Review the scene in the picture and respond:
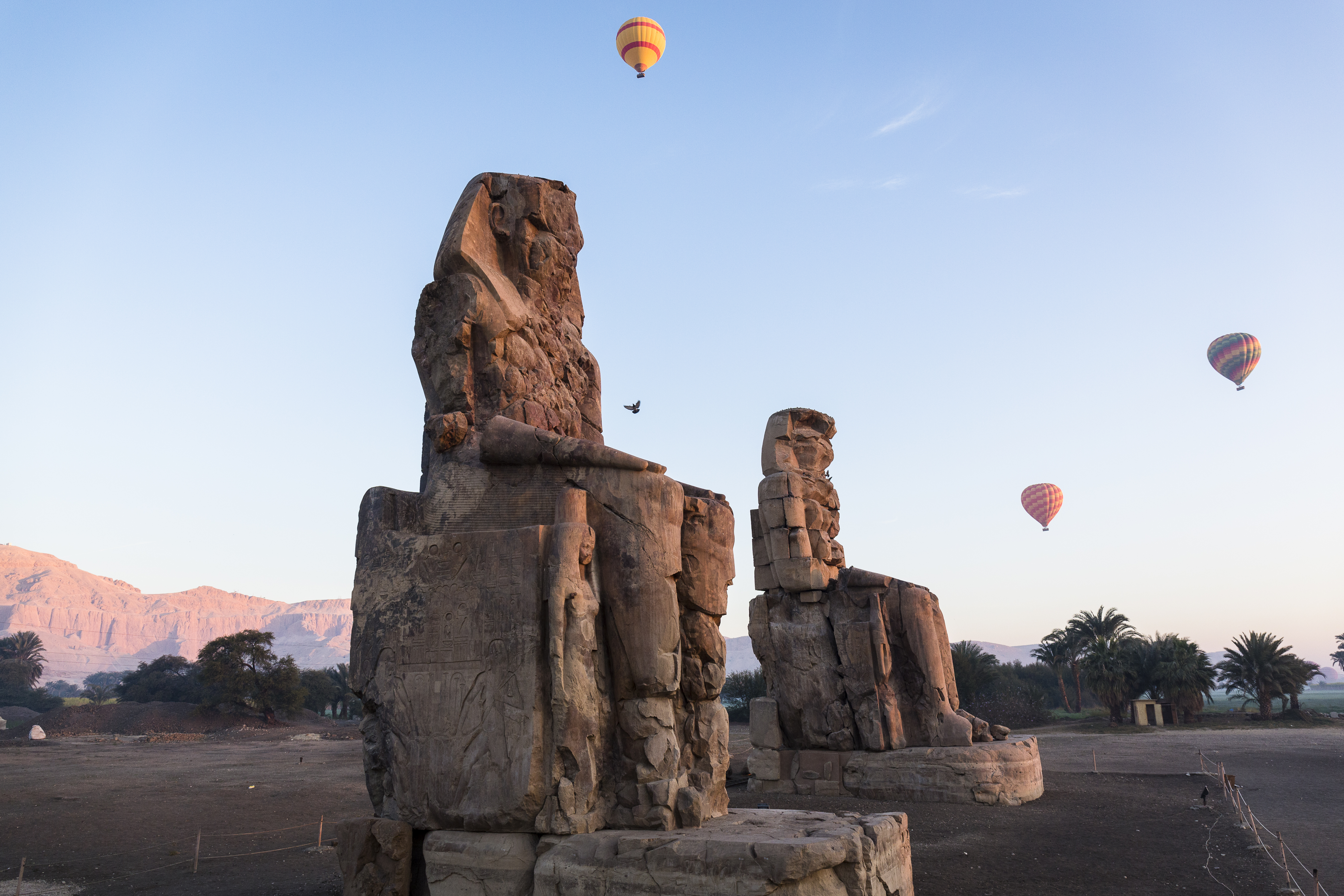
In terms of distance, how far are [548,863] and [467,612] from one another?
4.58 feet

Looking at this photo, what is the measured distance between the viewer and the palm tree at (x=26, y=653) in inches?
1774

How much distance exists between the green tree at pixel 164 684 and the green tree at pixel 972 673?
28.0 m

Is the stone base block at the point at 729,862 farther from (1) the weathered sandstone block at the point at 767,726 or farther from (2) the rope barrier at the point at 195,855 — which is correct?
(1) the weathered sandstone block at the point at 767,726

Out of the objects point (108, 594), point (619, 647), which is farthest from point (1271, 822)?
point (108, 594)

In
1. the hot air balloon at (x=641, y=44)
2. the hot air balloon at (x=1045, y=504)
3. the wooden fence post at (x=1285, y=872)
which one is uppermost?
the hot air balloon at (x=641, y=44)

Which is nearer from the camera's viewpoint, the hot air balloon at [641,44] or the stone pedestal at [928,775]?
the stone pedestal at [928,775]

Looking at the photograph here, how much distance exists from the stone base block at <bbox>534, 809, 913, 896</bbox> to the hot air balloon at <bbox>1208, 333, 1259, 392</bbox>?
28.3 metres

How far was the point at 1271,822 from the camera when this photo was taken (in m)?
8.47

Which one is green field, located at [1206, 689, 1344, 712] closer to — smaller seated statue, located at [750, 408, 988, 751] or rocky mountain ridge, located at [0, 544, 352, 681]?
smaller seated statue, located at [750, 408, 988, 751]

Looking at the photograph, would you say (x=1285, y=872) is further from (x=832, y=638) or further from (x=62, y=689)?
(x=62, y=689)

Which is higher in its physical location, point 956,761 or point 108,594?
point 108,594

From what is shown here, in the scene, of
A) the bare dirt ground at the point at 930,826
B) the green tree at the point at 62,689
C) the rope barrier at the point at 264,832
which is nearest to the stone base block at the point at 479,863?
the bare dirt ground at the point at 930,826

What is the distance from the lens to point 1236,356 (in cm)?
Answer: 2727

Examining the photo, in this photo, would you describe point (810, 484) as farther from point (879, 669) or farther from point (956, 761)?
point (956, 761)
